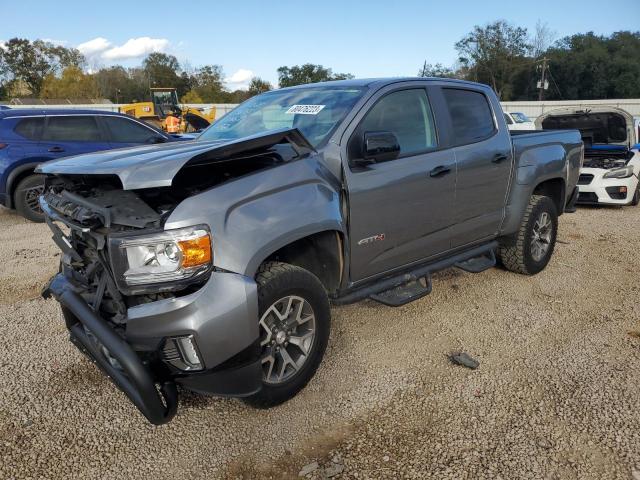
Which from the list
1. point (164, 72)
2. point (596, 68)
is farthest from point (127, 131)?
point (164, 72)

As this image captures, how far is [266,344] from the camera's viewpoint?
108 inches

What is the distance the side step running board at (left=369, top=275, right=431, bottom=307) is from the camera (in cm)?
340

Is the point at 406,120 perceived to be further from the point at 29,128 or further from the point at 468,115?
the point at 29,128

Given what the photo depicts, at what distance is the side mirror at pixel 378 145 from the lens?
306 centimetres

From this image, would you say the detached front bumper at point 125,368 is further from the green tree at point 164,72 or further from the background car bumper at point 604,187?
the green tree at point 164,72

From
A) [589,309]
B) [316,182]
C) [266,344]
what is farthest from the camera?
[589,309]

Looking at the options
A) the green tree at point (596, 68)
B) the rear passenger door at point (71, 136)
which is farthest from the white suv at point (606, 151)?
the green tree at point (596, 68)

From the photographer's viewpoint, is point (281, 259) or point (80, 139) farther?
point (80, 139)

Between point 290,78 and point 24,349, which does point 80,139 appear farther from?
point 290,78

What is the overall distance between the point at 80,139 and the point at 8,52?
90920 mm

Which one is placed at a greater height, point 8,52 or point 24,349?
point 8,52

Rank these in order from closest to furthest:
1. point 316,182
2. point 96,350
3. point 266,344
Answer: point 96,350 < point 266,344 < point 316,182

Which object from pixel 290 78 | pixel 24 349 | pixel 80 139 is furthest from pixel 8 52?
pixel 24 349

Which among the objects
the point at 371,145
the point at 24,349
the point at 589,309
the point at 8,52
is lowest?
the point at 589,309
